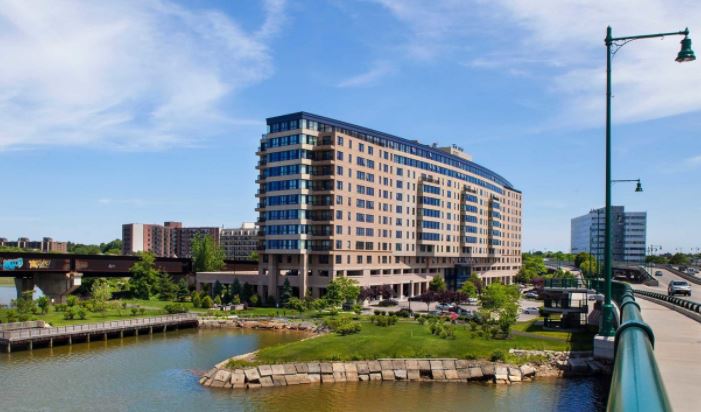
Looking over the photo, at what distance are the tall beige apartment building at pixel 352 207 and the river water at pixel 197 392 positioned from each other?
4178cm

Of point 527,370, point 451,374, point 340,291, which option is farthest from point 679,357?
point 340,291

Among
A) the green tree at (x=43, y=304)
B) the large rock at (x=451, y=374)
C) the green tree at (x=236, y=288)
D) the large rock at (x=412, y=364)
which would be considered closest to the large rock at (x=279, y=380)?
the large rock at (x=412, y=364)

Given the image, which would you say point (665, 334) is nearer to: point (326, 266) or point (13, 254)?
point (326, 266)

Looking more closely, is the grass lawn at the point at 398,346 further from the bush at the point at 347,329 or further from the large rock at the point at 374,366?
the large rock at the point at 374,366

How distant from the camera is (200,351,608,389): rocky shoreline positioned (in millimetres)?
46719

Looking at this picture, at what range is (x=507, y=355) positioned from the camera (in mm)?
52406

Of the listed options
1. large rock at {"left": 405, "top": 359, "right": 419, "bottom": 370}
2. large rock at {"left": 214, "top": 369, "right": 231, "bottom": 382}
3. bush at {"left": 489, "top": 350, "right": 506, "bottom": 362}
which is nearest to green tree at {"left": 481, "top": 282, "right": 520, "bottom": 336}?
bush at {"left": 489, "top": 350, "right": 506, "bottom": 362}

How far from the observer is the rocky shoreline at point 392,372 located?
153 ft

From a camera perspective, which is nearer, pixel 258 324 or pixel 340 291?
pixel 258 324

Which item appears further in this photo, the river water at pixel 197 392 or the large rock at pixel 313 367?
the large rock at pixel 313 367

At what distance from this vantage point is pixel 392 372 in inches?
1945

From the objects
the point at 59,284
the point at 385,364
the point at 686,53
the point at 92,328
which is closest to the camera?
the point at 686,53

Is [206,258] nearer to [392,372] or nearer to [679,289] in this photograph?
[392,372]

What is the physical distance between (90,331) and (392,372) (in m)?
39.1
